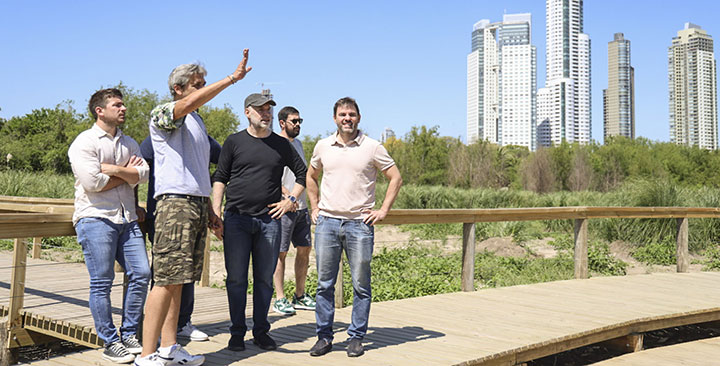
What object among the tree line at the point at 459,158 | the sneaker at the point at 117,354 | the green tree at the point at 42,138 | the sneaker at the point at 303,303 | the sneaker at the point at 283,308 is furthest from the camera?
the tree line at the point at 459,158

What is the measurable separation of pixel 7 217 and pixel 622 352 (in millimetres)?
4930

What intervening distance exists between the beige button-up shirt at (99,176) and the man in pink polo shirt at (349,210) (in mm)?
1067

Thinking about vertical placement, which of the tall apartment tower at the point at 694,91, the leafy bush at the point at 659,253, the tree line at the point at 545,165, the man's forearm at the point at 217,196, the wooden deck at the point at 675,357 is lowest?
the wooden deck at the point at 675,357

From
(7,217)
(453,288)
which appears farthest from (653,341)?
(7,217)

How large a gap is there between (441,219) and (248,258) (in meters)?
2.58

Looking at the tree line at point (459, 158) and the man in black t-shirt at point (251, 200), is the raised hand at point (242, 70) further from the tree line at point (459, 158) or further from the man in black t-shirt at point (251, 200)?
the tree line at point (459, 158)

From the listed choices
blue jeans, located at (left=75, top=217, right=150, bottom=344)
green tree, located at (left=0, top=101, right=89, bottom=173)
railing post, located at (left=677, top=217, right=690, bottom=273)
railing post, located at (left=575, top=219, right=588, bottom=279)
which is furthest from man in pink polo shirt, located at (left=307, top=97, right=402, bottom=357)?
green tree, located at (left=0, top=101, right=89, bottom=173)

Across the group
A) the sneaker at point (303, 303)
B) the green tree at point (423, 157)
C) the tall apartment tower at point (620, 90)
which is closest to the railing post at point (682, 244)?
the sneaker at point (303, 303)

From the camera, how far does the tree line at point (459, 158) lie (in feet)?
128

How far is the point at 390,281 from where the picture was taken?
354 inches

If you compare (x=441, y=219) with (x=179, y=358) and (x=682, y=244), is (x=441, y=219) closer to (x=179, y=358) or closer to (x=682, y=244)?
(x=179, y=358)

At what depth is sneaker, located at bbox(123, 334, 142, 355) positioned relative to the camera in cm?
355

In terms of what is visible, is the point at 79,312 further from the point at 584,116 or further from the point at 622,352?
the point at 584,116

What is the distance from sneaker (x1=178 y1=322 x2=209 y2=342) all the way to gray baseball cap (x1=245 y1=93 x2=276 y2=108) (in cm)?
148
